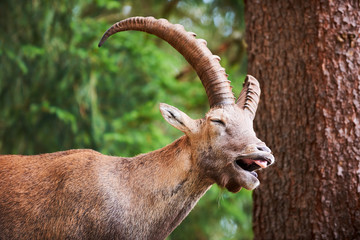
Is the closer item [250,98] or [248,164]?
[248,164]

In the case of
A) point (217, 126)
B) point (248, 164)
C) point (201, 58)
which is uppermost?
point (201, 58)

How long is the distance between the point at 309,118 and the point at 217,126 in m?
1.70

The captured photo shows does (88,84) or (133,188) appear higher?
(88,84)

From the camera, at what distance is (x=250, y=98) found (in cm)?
478

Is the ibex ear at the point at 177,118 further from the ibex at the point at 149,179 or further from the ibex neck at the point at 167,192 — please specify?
Answer: the ibex neck at the point at 167,192

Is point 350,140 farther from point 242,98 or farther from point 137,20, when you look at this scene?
point 137,20

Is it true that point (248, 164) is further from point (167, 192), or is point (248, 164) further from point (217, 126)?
point (167, 192)

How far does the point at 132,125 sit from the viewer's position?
10422 millimetres

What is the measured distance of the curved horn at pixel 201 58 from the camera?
458cm

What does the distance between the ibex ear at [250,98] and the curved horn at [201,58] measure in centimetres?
21

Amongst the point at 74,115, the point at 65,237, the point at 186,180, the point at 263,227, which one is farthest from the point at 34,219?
the point at 74,115

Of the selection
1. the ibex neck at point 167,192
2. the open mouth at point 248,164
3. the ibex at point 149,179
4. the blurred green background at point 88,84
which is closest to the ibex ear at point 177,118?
the ibex at point 149,179

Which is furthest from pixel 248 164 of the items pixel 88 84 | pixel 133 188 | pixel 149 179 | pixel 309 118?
pixel 88 84

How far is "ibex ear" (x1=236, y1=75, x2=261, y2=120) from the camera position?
4655 mm
